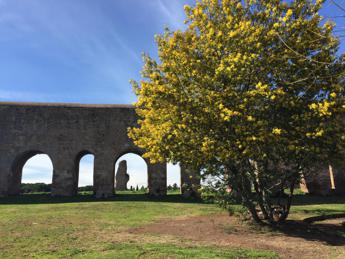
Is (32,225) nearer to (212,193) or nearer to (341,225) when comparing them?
(212,193)

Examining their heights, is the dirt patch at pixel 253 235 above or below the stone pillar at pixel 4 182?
below

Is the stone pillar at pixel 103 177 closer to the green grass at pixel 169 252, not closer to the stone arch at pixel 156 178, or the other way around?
the stone arch at pixel 156 178

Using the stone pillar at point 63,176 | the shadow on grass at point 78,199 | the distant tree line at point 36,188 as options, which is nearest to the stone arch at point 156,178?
the shadow on grass at point 78,199

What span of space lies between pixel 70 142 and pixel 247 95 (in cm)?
1394

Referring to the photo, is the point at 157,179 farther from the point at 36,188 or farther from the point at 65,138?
→ the point at 36,188

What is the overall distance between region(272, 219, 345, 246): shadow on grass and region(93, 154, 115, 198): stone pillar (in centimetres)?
1120

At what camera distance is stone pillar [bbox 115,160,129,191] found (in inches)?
1095

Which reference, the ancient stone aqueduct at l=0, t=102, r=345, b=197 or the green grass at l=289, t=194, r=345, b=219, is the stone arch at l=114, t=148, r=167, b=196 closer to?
the ancient stone aqueduct at l=0, t=102, r=345, b=197

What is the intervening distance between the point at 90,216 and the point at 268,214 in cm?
612

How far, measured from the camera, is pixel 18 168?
2111cm

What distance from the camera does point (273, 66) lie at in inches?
366

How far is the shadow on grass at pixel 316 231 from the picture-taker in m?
8.86

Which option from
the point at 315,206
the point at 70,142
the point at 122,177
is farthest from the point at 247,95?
the point at 122,177

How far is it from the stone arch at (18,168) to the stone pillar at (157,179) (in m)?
5.89
